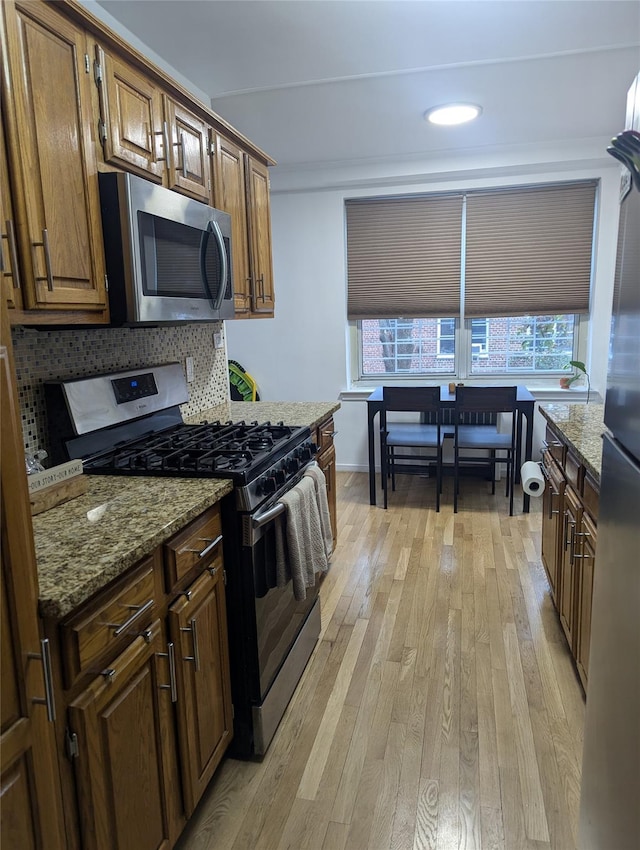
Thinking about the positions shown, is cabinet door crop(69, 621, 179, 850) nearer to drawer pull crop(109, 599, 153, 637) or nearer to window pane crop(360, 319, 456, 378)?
drawer pull crop(109, 599, 153, 637)

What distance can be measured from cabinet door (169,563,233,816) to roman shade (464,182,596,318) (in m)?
3.71

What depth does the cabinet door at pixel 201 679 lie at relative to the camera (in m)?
1.37

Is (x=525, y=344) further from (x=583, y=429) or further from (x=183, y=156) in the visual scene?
(x=183, y=156)

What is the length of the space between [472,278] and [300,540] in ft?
11.0

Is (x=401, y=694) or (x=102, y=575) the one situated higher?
(x=102, y=575)

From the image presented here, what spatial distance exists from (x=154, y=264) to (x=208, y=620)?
1.09 meters

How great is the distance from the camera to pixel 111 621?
1106mm

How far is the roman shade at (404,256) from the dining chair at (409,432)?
98 centimetres

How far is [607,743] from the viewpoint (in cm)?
98

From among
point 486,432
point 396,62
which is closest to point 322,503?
point 396,62

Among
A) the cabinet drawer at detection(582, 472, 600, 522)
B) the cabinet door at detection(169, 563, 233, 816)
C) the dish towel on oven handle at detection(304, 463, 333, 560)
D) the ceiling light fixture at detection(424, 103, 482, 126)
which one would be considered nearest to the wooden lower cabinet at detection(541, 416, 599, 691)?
the cabinet drawer at detection(582, 472, 600, 522)

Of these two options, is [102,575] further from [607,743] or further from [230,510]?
[607,743]

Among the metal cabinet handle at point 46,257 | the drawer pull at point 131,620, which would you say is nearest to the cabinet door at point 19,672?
the drawer pull at point 131,620

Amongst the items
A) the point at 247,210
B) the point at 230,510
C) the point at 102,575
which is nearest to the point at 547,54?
the point at 247,210
